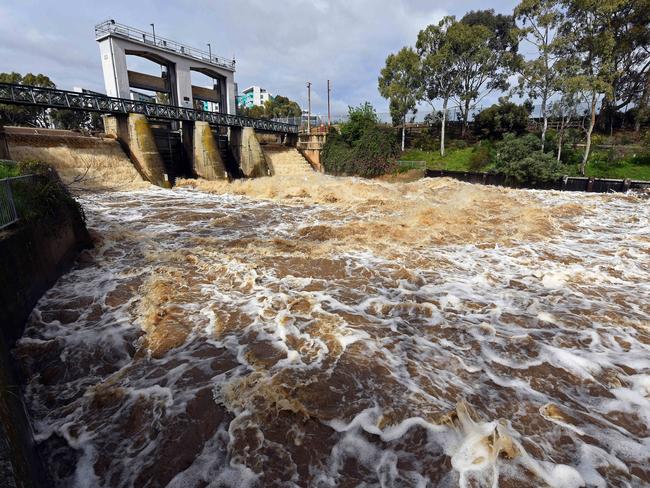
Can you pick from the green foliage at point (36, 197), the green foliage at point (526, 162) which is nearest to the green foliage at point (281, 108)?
the green foliage at point (526, 162)

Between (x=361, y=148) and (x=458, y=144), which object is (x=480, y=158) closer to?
(x=458, y=144)

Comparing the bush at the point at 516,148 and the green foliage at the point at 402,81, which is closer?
the bush at the point at 516,148

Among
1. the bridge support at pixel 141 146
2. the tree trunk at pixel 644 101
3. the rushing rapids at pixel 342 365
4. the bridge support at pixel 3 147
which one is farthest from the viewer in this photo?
the tree trunk at pixel 644 101

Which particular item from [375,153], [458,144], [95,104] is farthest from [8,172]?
[458,144]

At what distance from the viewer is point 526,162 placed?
19.7 m

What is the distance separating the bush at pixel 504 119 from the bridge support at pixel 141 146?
2666 cm

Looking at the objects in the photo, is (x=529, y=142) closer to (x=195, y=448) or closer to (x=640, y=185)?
(x=640, y=185)

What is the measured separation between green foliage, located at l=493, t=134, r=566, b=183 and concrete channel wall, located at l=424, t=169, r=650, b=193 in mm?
356

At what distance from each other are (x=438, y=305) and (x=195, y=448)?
448 cm

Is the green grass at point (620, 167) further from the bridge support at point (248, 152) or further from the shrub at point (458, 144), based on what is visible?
the bridge support at point (248, 152)

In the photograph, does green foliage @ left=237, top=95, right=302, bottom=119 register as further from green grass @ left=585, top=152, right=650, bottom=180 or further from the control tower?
green grass @ left=585, top=152, right=650, bottom=180

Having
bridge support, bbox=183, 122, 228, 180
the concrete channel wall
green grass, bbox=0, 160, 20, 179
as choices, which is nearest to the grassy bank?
the concrete channel wall

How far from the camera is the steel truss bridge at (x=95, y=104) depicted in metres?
16.6

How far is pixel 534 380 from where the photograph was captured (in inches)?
169
